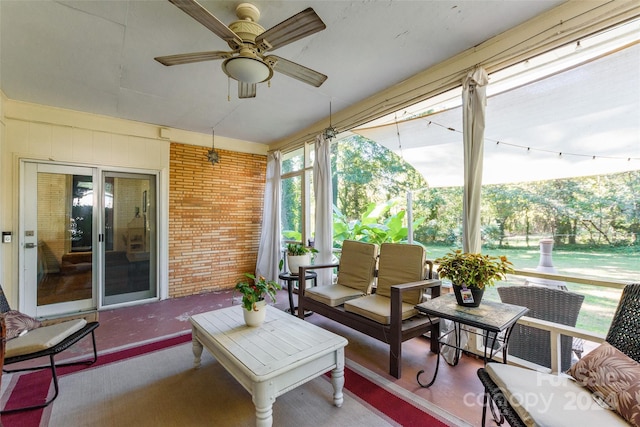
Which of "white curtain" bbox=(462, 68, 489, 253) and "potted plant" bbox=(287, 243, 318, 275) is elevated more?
"white curtain" bbox=(462, 68, 489, 253)

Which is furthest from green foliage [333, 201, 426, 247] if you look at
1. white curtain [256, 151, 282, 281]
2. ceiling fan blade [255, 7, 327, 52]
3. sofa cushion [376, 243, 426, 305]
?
ceiling fan blade [255, 7, 327, 52]

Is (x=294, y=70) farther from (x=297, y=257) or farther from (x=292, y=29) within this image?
(x=297, y=257)

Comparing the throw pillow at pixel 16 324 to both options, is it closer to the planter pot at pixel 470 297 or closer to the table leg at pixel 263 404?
the table leg at pixel 263 404

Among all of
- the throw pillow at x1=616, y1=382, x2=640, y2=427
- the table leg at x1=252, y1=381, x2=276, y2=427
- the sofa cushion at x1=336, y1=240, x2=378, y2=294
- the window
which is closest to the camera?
the throw pillow at x1=616, y1=382, x2=640, y2=427

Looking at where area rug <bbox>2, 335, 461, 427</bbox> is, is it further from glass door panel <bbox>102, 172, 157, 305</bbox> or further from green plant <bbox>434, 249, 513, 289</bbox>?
glass door panel <bbox>102, 172, 157, 305</bbox>

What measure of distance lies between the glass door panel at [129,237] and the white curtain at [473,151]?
4.47 m

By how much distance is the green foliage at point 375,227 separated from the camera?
3.84 m

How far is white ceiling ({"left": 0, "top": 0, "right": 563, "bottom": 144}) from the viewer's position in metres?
1.93

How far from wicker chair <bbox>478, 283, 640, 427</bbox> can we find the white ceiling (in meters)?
2.00

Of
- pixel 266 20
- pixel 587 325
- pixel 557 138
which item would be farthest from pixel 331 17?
pixel 587 325

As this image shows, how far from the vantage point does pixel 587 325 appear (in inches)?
114

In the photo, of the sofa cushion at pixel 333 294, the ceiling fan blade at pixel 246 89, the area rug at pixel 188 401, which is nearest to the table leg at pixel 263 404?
the area rug at pixel 188 401

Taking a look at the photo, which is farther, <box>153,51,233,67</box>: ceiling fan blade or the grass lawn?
the grass lawn

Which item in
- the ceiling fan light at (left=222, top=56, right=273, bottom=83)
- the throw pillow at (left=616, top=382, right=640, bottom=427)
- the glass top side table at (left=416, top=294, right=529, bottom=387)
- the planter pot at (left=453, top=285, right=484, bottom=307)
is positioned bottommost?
the throw pillow at (left=616, top=382, right=640, bottom=427)
